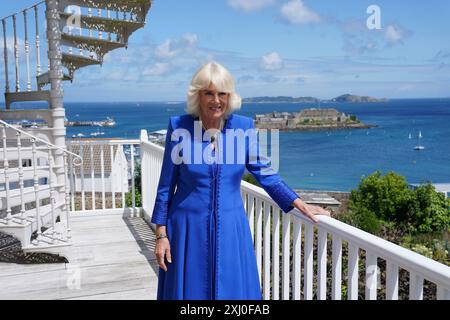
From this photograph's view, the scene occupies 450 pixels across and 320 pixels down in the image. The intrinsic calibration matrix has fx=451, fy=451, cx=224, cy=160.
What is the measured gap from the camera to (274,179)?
174cm

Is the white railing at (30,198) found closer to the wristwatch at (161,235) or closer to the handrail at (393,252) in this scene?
the wristwatch at (161,235)

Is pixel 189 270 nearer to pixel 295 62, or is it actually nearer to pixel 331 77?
pixel 295 62

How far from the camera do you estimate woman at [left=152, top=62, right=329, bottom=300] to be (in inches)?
64.2

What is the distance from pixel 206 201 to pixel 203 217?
0.06 meters

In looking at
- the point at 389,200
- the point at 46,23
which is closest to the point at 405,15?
the point at 389,200

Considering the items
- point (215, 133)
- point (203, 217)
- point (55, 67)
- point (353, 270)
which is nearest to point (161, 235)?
point (203, 217)

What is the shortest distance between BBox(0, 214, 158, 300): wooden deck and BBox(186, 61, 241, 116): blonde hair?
5.60ft

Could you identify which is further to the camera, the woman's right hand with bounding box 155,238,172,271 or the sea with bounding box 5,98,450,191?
the sea with bounding box 5,98,450,191

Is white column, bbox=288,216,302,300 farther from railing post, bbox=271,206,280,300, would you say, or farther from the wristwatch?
the wristwatch

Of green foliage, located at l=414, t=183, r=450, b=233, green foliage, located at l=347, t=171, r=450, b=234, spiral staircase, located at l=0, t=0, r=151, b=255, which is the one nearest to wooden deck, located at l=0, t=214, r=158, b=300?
spiral staircase, located at l=0, t=0, r=151, b=255

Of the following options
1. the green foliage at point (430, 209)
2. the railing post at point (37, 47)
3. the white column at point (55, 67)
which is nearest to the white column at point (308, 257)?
the white column at point (55, 67)

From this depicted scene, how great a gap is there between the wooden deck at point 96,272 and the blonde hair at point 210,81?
67.2 inches

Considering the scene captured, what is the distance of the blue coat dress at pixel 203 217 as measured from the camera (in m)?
1.64

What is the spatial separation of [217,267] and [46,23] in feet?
14.1
